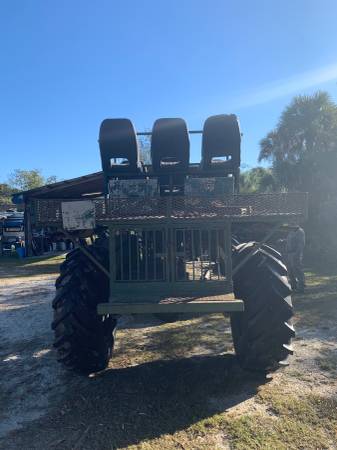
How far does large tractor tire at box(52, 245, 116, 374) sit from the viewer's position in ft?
12.0

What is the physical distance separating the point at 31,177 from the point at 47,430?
60367 millimetres

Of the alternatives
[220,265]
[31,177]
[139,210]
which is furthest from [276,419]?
[31,177]

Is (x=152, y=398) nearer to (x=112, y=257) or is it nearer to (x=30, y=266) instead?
(x=112, y=257)

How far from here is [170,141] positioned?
433 centimetres

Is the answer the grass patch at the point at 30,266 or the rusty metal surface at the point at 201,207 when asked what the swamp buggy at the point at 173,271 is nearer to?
the rusty metal surface at the point at 201,207

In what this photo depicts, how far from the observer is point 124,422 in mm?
3137

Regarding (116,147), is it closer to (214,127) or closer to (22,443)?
(214,127)

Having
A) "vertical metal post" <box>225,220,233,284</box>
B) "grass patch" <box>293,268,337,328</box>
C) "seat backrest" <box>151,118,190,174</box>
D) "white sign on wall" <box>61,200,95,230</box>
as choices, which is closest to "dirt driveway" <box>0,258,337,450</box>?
"grass patch" <box>293,268,337,328</box>

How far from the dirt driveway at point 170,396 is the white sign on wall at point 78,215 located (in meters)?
1.68

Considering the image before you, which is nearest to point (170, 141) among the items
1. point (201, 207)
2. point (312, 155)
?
point (201, 207)

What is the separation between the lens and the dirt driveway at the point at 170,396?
2912 millimetres

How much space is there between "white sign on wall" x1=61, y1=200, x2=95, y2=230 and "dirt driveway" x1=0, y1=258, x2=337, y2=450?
5.51 ft

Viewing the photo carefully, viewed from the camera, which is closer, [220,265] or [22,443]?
[22,443]

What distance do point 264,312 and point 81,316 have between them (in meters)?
1.81
